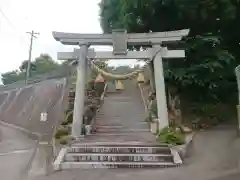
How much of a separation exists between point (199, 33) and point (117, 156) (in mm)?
9856

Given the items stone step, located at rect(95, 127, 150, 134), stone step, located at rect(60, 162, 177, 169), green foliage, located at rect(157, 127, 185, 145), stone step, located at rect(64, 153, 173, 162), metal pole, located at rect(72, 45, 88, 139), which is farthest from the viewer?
stone step, located at rect(95, 127, 150, 134)

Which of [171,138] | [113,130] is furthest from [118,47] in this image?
[171,138]

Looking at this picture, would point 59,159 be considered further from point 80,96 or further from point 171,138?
point 80,96

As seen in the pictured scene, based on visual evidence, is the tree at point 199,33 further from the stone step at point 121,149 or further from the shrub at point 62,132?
the stone step at point 121,149

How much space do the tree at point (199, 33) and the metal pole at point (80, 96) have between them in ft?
12.0

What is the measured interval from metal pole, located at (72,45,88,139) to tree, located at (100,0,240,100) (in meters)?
3.65

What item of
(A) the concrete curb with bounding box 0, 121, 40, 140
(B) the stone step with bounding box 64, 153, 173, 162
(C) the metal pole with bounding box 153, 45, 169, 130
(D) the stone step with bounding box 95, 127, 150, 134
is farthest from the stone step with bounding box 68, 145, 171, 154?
(A) the concrete curb with bounding box 0, 121, 40, 140

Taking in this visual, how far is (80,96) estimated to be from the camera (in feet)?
47.2

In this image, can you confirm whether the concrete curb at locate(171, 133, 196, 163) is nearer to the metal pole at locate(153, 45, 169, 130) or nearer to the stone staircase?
the stone staircase

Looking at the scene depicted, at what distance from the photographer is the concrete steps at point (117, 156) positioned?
9859 mm

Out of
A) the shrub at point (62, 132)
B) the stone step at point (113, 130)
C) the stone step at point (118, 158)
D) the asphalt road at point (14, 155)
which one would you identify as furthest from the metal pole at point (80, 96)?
the stone step at point (118, 158)

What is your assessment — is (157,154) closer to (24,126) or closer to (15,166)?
(15,166)

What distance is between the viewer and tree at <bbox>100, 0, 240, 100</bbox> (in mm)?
15844

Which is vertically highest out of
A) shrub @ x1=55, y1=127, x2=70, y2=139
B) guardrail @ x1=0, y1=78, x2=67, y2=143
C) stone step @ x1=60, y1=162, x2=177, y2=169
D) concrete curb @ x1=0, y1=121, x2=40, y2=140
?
guardrail @ x1=0, y1=78, x2=67, y2=143
